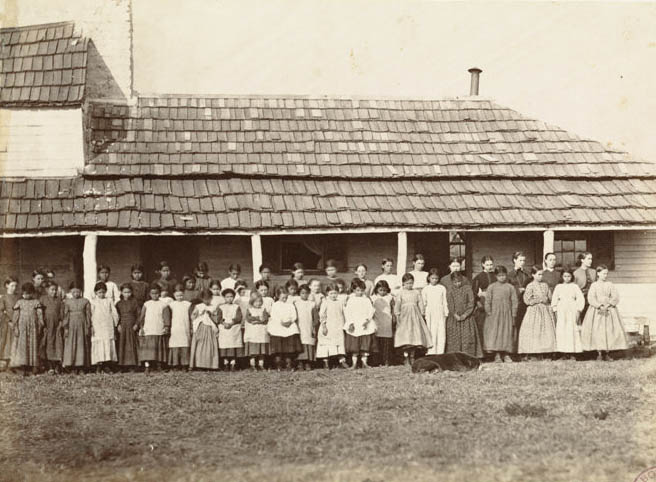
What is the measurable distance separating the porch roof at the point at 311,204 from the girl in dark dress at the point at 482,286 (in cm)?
110

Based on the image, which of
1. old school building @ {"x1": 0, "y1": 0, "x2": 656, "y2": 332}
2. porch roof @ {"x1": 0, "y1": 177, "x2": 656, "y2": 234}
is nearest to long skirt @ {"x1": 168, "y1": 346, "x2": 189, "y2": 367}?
old school building @ {"x1": 0, "y1": 0, "x2": 656, "y2": 332}

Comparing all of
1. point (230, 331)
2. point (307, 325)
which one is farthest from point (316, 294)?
point (230, 331)

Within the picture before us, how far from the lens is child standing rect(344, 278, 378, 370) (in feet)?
39.1

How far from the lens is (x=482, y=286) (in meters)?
13.2

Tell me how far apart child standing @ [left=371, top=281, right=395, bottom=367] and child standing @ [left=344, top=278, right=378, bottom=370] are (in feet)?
0.77

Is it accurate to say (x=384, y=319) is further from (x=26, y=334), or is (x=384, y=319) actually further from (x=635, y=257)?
(x=635, y=257)

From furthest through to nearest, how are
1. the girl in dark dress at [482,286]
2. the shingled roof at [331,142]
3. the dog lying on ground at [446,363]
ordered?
1. the shingled roof at [331,142]
2. the girl in dark dress at [482,286]
3. the dog lying on ground at [446,363]

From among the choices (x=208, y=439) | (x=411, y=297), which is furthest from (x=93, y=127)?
(x=208, y=439)

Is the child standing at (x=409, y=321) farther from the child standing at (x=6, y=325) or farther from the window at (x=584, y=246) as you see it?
the child standing at (x=6, y=325)

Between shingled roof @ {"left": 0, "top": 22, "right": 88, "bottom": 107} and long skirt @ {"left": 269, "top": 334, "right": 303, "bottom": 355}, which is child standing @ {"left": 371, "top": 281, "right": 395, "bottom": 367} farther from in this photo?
shingled roof @ {"left": 0, "top": 22, "right": 88, "bottom": 107}

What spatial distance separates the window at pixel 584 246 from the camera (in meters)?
16.0

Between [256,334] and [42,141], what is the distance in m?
6.21

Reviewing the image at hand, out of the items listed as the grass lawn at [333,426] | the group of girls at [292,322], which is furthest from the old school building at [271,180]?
the grass lawn at [333,426]

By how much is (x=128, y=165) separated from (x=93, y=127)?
1421 millimetres
